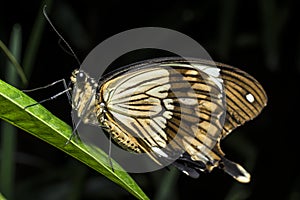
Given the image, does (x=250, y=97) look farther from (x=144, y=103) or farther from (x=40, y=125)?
(x=40, y=125)

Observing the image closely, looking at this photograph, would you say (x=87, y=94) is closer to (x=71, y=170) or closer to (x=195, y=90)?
(x=195, y=90)

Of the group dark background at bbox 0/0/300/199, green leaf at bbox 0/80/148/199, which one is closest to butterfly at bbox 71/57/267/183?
green leaf at bbox 0/80/148/199

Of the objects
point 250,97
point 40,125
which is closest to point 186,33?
point 250,97

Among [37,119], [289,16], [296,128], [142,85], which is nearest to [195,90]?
[142,85]

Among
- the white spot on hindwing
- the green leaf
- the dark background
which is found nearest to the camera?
the green leaf

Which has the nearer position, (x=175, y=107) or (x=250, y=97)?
(x=250, y=97)

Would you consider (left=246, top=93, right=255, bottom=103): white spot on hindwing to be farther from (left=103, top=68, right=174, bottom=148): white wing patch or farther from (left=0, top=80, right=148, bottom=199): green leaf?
(left=0, top=80, right=148, bottom=199): green leaf

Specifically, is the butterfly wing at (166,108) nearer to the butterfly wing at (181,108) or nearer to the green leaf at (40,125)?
the butterfly wing at (181,108)
